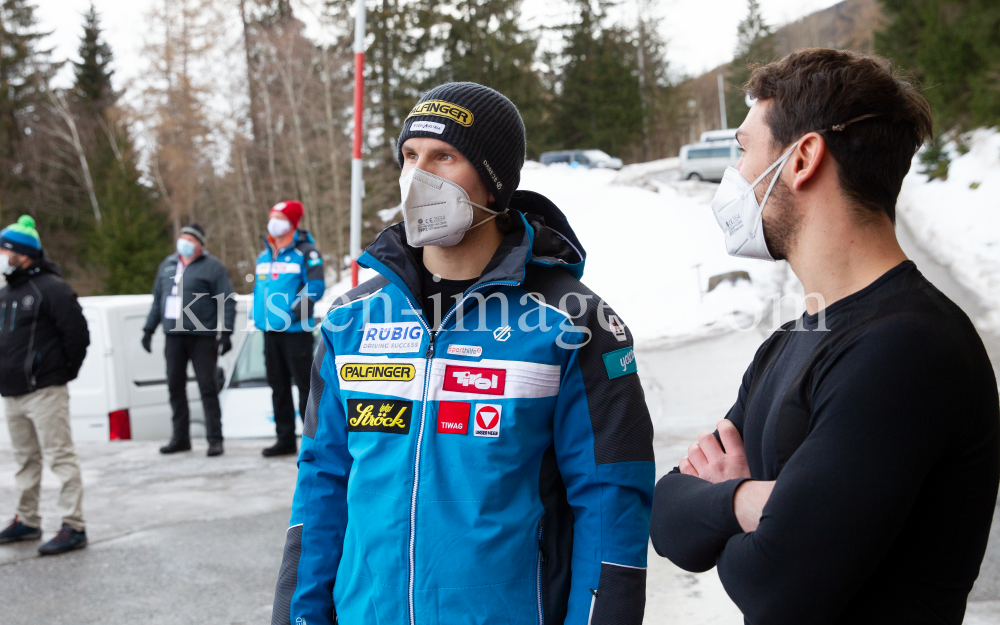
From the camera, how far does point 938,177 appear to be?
22.7 meters

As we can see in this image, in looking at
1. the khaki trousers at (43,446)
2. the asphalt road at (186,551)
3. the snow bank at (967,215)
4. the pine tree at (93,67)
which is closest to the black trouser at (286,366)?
the asphalt road at (186,551)

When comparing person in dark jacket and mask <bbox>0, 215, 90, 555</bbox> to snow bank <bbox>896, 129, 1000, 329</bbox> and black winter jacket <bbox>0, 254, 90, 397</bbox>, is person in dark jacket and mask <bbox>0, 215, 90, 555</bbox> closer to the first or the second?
black winter jacket <bbox>0, 254, 90, 397</bbox>

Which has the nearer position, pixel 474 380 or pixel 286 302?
pixel 474 380

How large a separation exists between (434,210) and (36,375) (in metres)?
4.10

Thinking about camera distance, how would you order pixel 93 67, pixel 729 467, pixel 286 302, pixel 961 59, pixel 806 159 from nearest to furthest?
pixel 806 159 → pixel 729 467 → pixel 286 302 → pixel 961 59 → pixel 93 67

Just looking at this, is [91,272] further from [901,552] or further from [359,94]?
[901,552]

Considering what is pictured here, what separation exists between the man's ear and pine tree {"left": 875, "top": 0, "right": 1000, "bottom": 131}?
69.6 ft

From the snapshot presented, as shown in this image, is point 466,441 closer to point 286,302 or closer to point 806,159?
point 806,159

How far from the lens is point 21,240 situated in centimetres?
520

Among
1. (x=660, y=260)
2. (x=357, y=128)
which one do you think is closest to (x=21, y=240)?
(x=357, y=128)

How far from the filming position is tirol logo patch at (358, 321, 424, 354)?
2.01m

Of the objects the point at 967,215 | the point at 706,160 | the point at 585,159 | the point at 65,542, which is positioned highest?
the point at 585,159

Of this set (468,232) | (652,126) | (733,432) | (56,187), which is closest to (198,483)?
(468,232)

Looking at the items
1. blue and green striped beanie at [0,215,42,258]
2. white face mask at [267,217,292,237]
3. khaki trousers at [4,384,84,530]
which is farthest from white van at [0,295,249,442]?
khaki trousers at [4,384,84,530]
